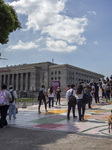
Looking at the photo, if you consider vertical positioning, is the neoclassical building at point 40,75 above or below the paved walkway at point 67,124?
above

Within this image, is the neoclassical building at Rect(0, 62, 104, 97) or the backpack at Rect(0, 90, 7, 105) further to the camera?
the neoclassical building at Rect(0, 62, 104, 97)

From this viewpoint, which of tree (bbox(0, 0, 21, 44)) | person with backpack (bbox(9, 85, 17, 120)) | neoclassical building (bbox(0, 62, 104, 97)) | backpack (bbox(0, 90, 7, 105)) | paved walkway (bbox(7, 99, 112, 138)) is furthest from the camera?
neoclassical building (bbox(0, 62, 104, 97))

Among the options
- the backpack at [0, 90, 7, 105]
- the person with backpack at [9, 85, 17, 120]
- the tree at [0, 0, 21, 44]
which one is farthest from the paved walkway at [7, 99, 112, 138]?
the tree at [0, 0, 21, 44]

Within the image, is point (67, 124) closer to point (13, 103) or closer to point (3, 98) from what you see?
point (3, 98)

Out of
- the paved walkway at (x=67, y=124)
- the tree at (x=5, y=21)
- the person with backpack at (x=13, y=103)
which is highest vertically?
the tree at (x=5, y=21)

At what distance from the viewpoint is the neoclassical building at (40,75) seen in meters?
79.5

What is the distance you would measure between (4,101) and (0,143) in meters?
2.54

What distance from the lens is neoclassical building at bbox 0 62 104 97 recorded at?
79.5 metres

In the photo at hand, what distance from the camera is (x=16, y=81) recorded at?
91.0 metres

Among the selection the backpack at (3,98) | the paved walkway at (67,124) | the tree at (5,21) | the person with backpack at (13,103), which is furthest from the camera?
the tree at (5,21)

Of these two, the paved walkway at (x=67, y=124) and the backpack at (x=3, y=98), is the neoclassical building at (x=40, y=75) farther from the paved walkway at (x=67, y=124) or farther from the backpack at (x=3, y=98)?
the backpack at (x=3, y=98)

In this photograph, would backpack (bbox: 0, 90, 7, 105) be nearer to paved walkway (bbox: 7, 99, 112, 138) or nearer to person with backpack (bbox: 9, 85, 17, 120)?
paved walkway (bbox: 7, 99, 112, 138)

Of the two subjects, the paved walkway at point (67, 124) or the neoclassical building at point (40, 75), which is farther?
the neoclassical building at point (40, 75)

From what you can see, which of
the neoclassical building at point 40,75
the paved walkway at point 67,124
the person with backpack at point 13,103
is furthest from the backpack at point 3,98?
the neoclassical building at point 40,75
